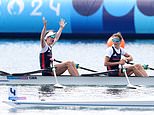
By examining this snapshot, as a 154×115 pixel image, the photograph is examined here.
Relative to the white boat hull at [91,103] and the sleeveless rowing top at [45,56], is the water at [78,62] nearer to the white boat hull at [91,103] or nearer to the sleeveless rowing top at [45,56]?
the white boat hull at [91,103]

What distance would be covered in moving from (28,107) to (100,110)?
1709mm

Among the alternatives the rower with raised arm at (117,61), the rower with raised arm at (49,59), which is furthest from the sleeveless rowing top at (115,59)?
the rower with raised arm at (49,59)

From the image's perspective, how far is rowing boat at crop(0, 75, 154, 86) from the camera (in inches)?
850

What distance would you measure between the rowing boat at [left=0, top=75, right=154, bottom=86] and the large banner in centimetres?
2036

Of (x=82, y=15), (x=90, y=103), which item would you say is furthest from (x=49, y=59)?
(x=82, y=15)

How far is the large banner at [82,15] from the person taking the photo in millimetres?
42000

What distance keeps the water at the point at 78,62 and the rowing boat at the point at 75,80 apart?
0.67 ft

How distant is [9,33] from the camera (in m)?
43.0

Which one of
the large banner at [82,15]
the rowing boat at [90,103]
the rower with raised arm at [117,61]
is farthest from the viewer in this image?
the large banner at [82,15]

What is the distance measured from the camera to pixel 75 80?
21.6 m

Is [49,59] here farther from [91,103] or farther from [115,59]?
[91,103]

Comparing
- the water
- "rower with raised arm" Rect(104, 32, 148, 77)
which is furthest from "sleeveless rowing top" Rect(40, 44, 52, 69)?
"rower with raised arm" Rect(104, 32, 148, 77)

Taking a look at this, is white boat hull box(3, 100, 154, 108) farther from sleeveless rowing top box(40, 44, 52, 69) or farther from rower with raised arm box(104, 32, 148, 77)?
sleeveless rowing top box(40, 44, 52, 69)

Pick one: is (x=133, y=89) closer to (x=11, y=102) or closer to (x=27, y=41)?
(x=11, y=102)
